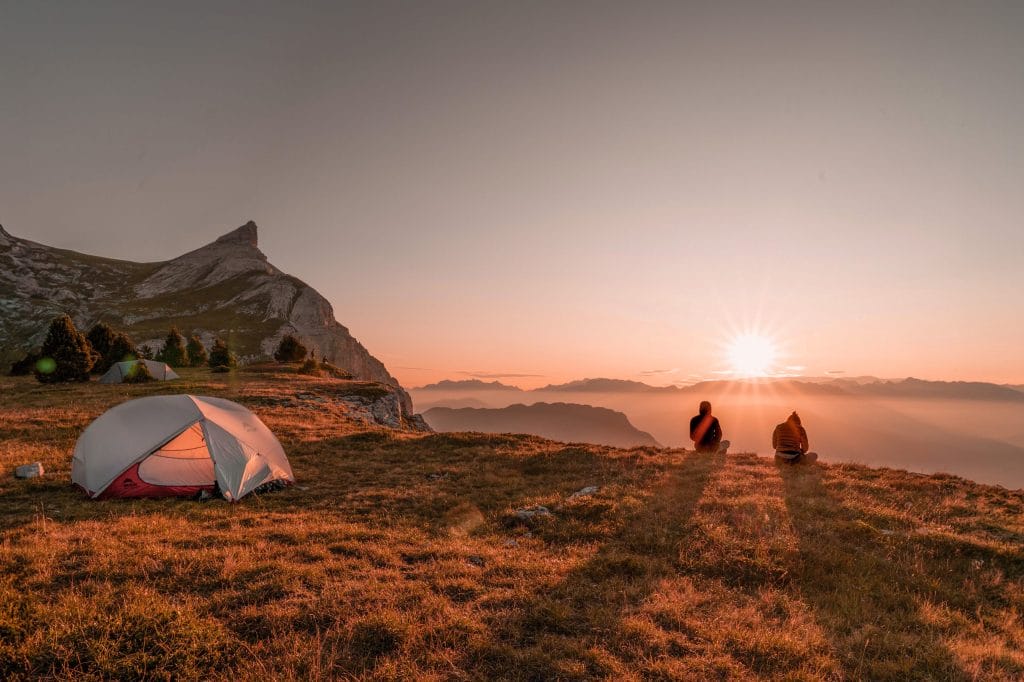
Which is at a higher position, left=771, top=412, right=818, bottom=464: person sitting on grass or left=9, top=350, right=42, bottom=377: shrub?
left=9, top=350, right=42, bottom=377: shrub

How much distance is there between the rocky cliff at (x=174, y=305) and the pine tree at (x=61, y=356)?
73764 mm

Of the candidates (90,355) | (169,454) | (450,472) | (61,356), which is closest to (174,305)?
(90,355)

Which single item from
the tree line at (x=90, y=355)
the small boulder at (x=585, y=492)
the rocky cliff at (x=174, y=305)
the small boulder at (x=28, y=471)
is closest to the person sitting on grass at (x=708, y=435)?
the small boulder at (x=585, y=492)

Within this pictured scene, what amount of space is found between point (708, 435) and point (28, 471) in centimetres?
2760

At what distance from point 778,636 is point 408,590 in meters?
5.72

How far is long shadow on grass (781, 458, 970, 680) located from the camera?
597cm

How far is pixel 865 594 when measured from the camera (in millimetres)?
8125

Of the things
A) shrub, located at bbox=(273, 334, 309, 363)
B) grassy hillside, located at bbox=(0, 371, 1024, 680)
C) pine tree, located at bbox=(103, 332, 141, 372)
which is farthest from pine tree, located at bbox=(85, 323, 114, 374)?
grassy hillside, located at bbox=(0, 371, 1024, 680)

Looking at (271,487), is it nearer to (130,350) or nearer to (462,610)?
(462,610)

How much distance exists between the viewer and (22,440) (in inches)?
749

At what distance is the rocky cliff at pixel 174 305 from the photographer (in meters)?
121

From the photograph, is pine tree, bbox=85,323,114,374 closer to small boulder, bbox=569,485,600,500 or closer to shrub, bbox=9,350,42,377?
shrub, bbox=9,350,42,377

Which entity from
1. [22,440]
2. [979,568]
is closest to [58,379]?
[22,440]

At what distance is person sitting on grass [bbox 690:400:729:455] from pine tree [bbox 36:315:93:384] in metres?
52.7
